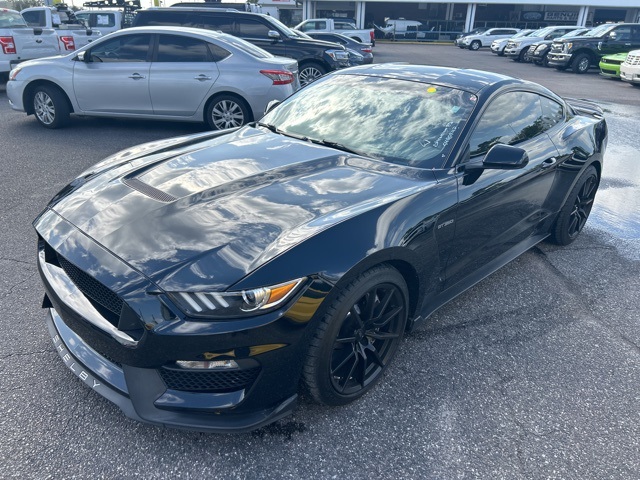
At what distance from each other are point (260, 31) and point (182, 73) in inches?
167

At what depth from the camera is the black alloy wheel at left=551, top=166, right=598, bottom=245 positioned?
4327 millimetres

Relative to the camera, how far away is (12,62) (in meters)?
10.2

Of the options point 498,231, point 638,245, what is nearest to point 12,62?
point 498,231

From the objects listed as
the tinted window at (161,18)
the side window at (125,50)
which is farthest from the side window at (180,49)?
the tinted window at (161,18)

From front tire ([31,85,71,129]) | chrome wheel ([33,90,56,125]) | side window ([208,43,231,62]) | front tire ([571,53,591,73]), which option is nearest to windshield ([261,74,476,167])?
side window ([208,43,231,62])

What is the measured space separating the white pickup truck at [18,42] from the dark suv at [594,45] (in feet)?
58.8

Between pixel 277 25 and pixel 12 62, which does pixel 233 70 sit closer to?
pixel 277 25

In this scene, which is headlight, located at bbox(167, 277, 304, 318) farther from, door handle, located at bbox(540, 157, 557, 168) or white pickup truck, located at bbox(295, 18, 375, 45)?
white pickup truck, located at bbox(295, 18, 375, 45)

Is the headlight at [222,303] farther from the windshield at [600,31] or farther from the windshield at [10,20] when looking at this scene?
the windshield at [600,31]

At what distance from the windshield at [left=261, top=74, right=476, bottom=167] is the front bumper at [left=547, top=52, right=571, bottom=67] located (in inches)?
752

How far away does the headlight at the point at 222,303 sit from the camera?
201cm

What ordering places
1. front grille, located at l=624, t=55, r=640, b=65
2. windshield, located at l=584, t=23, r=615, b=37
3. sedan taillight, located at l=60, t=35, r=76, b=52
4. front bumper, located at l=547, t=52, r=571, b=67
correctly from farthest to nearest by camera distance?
front bumper, located at l=547, t=52, r=571, b=67, windshield, located at l=584, t=23, r=615, b=37, front grille, located at l=624, t=55, r=640, b=65, sedan taillight, located at l=60, t=35, r=76, b=52

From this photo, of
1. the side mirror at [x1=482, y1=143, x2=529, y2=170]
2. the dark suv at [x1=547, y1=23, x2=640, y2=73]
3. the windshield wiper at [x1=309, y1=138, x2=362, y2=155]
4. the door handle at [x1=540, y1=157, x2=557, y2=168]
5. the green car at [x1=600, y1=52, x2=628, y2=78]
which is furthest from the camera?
the dark suv at [x1=547, y1=23, x2=640, y2=73]

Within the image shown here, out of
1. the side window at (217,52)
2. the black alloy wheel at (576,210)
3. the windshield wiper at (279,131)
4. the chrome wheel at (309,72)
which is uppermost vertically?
the side window at (217,52)
